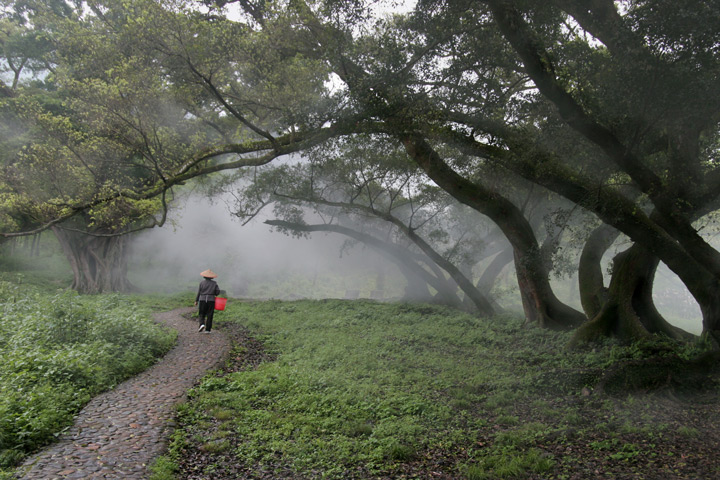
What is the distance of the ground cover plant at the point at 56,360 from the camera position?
443cm

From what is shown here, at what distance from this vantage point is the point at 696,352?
694cm

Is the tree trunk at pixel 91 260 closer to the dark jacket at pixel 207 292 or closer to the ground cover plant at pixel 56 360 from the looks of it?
the ground cover plant at pixel 56 360

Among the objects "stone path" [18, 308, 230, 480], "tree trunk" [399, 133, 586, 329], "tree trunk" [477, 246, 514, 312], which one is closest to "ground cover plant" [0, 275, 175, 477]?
"stone path" [18, 308, 230, 480]

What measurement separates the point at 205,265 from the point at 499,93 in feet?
88.9

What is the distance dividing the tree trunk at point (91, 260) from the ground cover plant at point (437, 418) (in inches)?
587

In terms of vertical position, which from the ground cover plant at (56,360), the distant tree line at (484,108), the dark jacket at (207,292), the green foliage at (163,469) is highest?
the distant tree line at (484,108)

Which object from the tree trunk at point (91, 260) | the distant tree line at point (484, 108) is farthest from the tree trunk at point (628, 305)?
the tree trunk at point (91, 260)

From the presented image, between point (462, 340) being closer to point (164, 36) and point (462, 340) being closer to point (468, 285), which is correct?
point (468, 285)

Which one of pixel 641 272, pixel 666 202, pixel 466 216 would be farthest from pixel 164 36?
pixel 466 216

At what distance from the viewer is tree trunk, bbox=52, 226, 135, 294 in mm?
20031

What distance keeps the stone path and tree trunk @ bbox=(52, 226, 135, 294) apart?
49.9 ft

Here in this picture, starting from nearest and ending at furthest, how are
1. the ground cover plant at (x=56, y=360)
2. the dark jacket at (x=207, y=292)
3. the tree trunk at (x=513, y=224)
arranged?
the ground cover plant at (x=56, y=360), the tree trunk at (x=513, y=224), the dark jacket at (x=207, y=292)

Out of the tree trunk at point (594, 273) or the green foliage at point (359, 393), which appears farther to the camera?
the tree trunk at point (594, 273)

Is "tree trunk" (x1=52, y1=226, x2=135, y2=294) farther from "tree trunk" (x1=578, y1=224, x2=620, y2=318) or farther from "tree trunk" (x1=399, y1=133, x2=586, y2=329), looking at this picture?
"tree trunk" (x1=578, y1=224, x2=620, y2=318)
